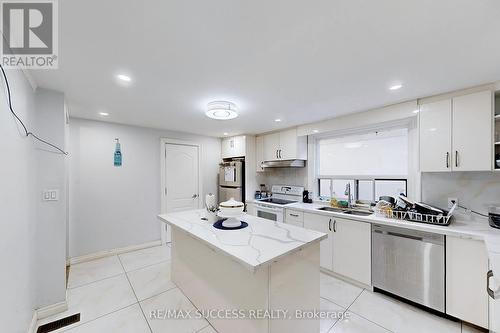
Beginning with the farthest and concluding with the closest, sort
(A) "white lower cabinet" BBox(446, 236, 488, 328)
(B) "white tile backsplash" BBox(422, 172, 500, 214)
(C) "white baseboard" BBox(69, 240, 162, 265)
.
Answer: (C) "white baseboard" BBox(69, 240, 162, 265), (B) "white tile backsplash" BBox(422, 172, 500, 214), (A) "white lower cabinet" BBox(446, 236, 488, 328)

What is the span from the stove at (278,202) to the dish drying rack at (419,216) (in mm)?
1440

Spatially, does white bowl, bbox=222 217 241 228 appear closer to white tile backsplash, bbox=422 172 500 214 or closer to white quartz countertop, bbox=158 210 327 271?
white quartz countertop, bbox=158 210 327 271

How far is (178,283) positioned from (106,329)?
773 mm

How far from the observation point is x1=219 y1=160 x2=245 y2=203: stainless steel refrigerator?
420cm

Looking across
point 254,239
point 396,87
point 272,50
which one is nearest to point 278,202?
point 254,239

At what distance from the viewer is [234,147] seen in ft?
14.7

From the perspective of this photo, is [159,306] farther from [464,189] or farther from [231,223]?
[464,189]

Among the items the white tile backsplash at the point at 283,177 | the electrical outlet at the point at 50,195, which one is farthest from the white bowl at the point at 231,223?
the white tile backsplash at the point at 283,177

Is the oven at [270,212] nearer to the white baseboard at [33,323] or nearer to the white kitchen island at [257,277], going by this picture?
the white kitchen island at [257,277]

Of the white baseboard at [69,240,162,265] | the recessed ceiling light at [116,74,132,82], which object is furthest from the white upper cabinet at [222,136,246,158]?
the recessed ceiling light at [116,74,132,82]

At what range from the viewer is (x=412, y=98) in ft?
7.51

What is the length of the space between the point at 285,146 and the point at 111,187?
3.15m

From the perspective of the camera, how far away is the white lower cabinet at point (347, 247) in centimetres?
238
